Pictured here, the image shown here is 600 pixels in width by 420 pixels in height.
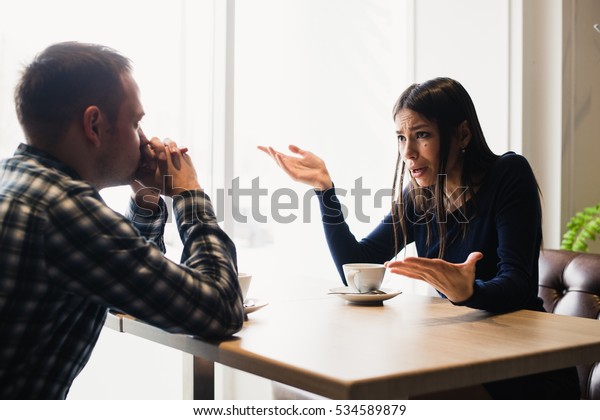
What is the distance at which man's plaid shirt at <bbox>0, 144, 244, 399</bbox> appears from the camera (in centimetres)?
92

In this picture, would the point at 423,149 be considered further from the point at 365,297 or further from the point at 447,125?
the point at 365,297

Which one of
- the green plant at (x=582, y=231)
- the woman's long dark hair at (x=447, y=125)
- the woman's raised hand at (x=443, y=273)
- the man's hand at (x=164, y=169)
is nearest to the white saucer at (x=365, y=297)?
the woman's raised hand at (x=443, y=273)

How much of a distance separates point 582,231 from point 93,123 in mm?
2309

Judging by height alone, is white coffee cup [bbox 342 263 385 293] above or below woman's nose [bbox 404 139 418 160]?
below

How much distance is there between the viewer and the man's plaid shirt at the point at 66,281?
92 centimetres

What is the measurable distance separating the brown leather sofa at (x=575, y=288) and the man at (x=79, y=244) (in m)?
1.07

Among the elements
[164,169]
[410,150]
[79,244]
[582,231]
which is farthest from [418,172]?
[582,231]

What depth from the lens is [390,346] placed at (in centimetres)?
102

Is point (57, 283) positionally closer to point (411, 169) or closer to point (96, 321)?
point (96, 321)

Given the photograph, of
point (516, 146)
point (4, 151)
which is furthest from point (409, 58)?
point (4, 151)

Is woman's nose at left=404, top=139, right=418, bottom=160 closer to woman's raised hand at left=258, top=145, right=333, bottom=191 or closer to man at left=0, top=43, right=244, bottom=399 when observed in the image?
woman's raised hand at left=258, top=145, right=333, bottom=191

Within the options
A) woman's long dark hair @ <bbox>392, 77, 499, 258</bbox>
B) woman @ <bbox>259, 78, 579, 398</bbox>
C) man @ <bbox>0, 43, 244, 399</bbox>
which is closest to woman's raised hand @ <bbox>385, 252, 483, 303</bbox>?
woman @ <bbox>259, 78, 579, 398</bbox>

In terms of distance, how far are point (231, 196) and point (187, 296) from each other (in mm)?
1573

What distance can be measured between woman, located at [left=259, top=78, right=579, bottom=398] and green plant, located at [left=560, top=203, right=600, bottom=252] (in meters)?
1.16
